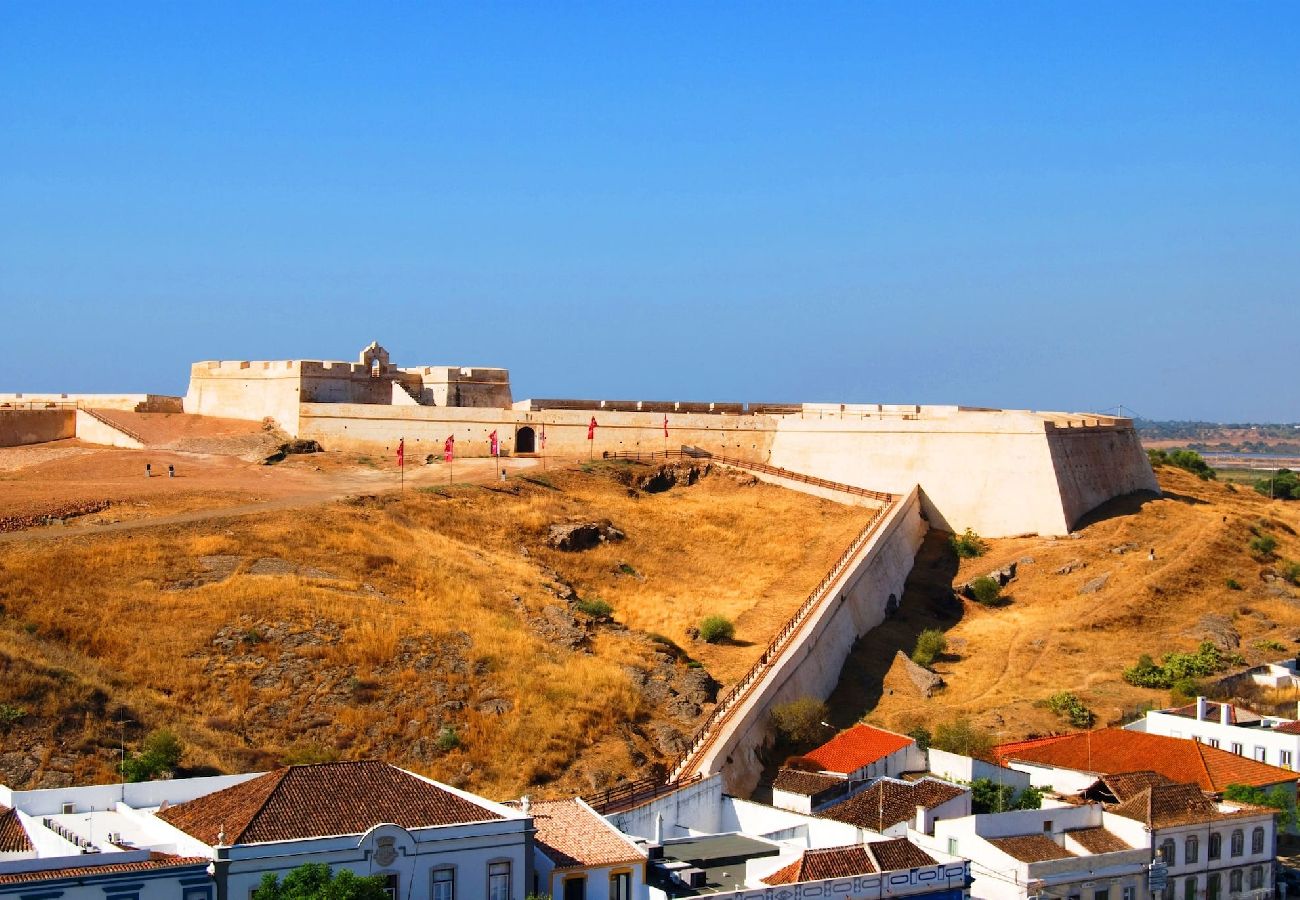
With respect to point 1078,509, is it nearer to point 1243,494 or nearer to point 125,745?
point 1243,494

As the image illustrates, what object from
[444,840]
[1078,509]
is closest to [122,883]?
[444,840]

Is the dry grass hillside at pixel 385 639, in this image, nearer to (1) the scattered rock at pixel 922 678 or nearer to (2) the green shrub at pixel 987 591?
(1) the scattered rock at pixel 922 678

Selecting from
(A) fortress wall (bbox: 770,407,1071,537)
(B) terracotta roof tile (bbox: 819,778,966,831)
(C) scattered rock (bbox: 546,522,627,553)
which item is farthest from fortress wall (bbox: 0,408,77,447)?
(B) terracotta roof tile (bbox: 819,778,966,831)

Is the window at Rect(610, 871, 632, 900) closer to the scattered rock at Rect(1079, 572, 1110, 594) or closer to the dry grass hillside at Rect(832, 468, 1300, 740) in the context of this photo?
the dry grass hillside at Rect(832, 468, 1300, 740)

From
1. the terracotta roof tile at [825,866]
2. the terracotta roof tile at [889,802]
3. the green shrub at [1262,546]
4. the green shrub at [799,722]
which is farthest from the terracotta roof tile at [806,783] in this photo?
the green shrub at [1262,546]

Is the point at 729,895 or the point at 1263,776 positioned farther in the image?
the point at 1263,776

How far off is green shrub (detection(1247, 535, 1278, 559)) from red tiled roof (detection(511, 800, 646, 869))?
26.3 m

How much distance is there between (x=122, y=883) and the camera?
61.1 feet

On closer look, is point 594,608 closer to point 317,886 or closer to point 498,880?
point 498,880

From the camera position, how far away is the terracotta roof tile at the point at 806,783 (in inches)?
1113

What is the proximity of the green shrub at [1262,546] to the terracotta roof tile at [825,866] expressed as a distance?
81.5 ft

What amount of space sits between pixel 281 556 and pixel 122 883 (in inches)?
730

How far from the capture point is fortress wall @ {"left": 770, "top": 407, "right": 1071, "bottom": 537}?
45.5 m

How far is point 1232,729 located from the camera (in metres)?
33.0
